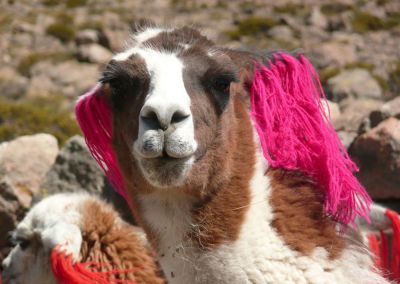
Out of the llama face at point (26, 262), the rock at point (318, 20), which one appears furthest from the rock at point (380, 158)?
the rock at point (318, 20)

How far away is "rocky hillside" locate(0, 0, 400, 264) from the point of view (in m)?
6.46

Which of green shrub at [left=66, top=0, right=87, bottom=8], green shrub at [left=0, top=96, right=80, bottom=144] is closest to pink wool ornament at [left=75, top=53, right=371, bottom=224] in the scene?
green shrub at [left=0, top=96, right=80, bottom=144]

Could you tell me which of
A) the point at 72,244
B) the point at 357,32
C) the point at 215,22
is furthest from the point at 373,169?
the point at 215,22

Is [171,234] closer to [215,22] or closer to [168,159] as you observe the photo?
[168,159]

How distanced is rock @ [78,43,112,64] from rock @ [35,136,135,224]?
19.0 meters

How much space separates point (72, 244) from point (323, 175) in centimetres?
187

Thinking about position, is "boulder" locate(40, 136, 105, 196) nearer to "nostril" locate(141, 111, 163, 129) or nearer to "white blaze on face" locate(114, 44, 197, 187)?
"white blaze on face" locate(114, 44, 197, 187)

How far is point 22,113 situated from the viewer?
1405 centimetres

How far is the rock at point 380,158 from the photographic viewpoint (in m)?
5.64

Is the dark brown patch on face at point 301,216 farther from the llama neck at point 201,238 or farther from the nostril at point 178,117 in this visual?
the nostril at point 178,117

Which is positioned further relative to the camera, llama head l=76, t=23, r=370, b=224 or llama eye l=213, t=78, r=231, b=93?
llama eye l=213, t=78, r=231, b=93

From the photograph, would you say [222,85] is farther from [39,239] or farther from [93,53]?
[93,53]

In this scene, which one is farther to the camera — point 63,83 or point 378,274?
point 63,83

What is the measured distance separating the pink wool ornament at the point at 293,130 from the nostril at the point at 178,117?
0.64 meters
